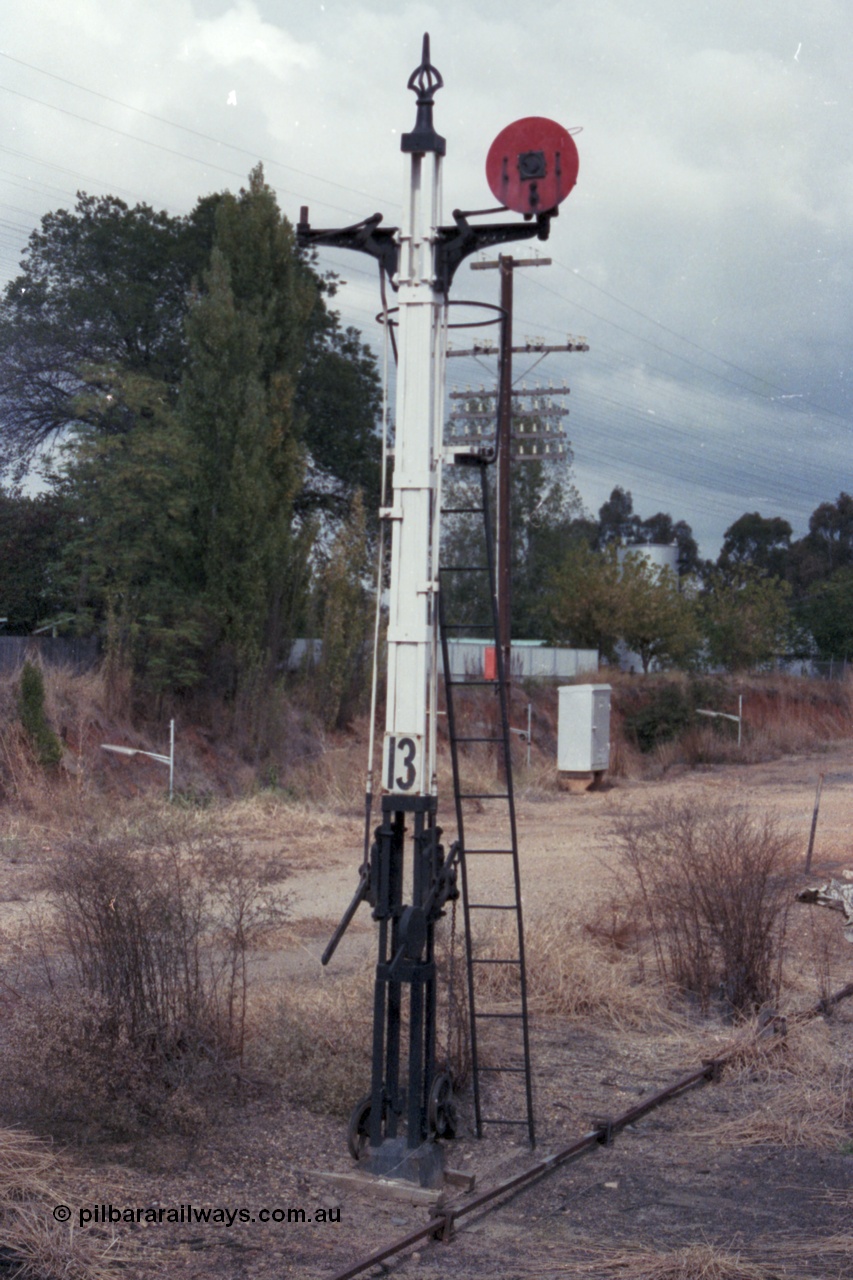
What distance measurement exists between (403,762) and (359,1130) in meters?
1.61

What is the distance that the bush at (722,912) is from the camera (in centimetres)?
842

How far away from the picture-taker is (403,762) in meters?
5.56

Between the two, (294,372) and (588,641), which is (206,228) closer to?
(294,372)

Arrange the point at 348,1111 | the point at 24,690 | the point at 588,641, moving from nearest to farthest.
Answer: the point at 348,1111 < the point at 24,690 < the point at 588,641

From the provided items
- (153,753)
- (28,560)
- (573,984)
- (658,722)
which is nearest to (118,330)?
(28,560)

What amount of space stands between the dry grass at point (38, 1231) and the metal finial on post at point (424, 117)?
14.4 ft

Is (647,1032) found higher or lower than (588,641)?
lower

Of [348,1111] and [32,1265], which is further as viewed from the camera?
[348,1111]

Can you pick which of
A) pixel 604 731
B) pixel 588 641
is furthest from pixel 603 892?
pixel 588 641

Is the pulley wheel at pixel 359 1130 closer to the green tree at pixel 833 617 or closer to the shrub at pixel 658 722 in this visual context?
the shrub at pixel 658 722

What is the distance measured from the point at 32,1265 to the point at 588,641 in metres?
40.3

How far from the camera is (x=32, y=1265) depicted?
4.28 meters

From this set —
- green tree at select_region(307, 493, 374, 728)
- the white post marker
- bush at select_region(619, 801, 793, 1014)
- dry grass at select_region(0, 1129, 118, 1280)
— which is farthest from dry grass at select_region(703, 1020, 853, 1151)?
green tree at select_region(307, 493, 374, 728)

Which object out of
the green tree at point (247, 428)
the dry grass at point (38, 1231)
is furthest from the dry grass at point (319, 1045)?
the green tree at point (247, 428)
